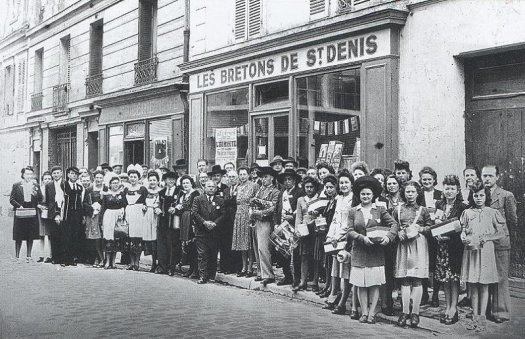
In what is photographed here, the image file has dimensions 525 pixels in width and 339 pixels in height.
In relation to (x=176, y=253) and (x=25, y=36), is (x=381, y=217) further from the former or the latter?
(x=25, y=36)

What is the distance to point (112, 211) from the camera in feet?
39.2

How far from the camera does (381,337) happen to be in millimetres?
6754

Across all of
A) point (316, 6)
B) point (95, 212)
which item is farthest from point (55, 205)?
point (316, 6)

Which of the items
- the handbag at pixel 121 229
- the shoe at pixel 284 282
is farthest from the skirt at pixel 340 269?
the handbag at pixel 121 229

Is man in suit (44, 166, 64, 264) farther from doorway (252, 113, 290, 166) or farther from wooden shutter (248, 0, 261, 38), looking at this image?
wooden shutter (248, 0, 261, 38)

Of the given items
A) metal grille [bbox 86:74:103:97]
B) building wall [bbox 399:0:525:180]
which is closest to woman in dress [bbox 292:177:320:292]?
building wall [bbox 399:0:525:180]

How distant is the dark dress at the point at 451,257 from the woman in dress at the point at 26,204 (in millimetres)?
8554

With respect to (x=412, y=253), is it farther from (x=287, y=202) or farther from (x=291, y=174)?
(x=291, y=174)

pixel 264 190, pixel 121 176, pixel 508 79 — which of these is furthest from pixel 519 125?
pixel 121 176

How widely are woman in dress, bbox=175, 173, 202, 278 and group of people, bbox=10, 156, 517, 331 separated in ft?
0.06

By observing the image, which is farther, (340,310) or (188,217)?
(188,217)

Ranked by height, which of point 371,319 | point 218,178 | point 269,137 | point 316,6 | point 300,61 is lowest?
point 371,319

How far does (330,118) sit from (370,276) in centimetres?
537

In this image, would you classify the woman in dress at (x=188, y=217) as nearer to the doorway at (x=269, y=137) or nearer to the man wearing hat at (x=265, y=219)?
the man wearing hat at (x=265, y=219)
